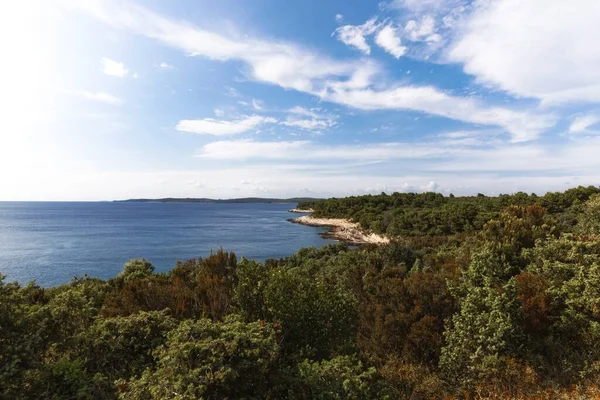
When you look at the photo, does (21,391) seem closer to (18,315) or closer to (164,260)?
(18,315)

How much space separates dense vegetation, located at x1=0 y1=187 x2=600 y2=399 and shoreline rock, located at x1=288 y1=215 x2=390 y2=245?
125 feet

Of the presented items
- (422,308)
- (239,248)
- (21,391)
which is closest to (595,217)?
(422,308)

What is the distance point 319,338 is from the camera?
31.0 feet

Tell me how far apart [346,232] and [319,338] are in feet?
238

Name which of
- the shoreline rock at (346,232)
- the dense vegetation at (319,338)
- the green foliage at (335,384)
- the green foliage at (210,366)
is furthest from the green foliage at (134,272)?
the shoreline rock at (346,232)

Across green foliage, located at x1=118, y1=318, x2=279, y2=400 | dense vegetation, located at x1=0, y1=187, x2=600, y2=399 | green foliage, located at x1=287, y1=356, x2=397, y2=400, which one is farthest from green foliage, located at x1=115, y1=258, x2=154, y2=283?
green foliage, located at x1=287, y1=356, x2=397, y2=400

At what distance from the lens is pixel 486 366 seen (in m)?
8.35

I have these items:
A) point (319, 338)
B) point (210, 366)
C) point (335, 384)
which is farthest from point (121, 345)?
point (319, 338)

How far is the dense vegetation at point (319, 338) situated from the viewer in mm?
6320

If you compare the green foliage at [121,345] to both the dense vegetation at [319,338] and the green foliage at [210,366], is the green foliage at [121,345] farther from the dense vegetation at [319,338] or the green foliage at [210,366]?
the green foliage at [210,366]

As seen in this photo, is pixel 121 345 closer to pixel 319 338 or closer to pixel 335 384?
pixel 335 384

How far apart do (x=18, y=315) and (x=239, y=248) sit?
5064cm

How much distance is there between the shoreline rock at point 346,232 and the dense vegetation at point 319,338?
38.1m

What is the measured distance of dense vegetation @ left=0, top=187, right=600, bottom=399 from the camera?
632cm
